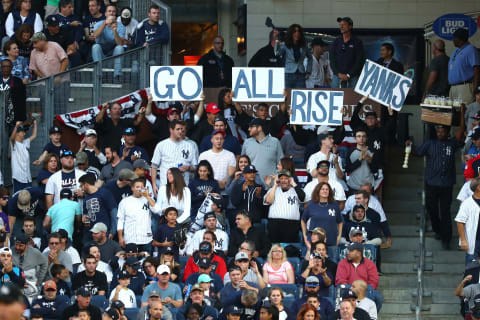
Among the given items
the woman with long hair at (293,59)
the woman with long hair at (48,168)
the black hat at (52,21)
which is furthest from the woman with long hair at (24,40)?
the woman with long hair at (293,59)

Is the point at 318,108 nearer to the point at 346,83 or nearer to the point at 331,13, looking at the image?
the point at 346,83

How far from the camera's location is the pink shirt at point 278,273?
14.9 metres

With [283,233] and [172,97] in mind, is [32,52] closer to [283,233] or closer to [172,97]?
[172,97]

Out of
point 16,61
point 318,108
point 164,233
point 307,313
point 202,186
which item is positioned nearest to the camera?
point 307,313

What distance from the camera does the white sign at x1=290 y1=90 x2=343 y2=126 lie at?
17469mm

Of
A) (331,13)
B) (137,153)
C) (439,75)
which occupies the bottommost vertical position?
(137,153)

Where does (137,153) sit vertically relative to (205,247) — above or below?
above

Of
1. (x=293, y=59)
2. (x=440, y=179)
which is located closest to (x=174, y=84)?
(x=293, y=59)

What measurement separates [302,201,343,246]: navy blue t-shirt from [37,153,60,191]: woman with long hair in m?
3.95

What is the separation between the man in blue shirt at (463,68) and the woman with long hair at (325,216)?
15.1 ft

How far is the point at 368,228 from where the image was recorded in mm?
16328

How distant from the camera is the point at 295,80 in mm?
20000

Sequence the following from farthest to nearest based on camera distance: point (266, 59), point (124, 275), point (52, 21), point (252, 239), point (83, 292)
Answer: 1. point (52, 21)
2. point (266, 59)
3. point (252, 239)
4. point (124, 275)
5. point (83, 292)

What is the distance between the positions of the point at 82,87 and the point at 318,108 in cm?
423
